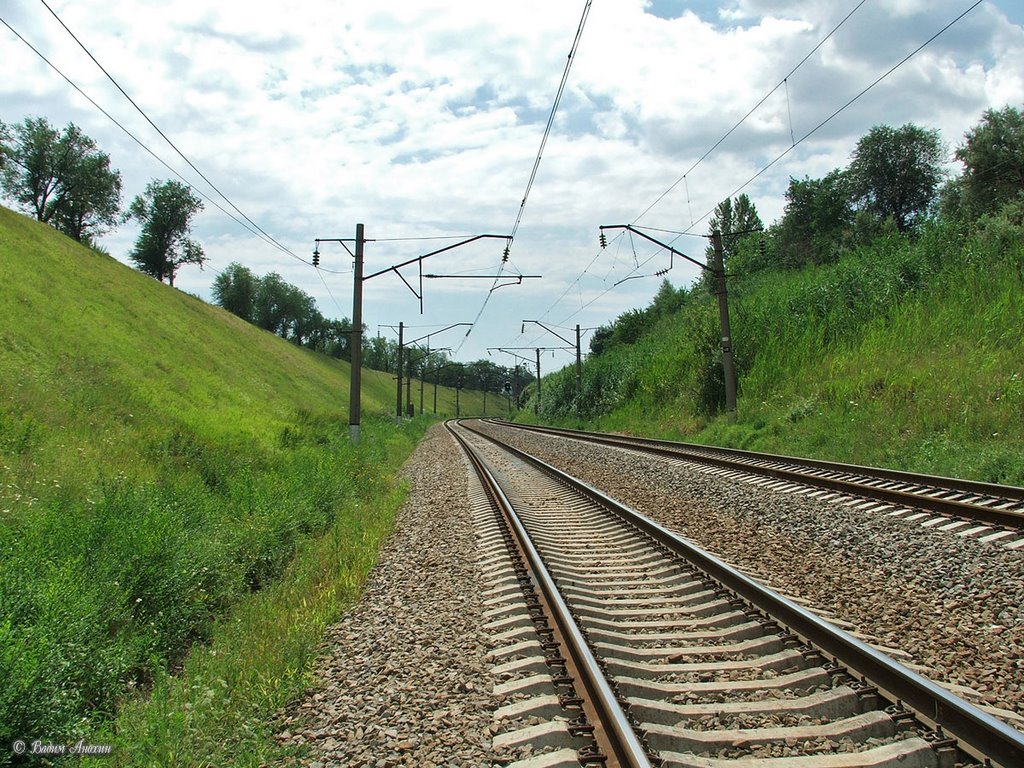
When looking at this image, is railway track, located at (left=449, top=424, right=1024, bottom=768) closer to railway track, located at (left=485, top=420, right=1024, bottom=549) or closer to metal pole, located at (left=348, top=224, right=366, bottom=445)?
railway track, located at (left=485, top=420, right=1024, bottom=549)

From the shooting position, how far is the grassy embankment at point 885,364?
14.0 m

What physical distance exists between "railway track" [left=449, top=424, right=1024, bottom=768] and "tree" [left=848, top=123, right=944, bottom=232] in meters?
54.2

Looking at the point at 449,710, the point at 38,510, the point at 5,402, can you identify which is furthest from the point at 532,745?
the point at 5,402

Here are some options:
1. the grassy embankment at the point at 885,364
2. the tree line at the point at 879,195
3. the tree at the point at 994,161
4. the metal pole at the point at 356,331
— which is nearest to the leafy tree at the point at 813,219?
the tree line at the point at 879,195

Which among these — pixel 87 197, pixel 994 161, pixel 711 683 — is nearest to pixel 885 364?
pixel 711 683

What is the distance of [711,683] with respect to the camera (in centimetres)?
410

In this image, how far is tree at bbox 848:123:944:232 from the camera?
51.5m

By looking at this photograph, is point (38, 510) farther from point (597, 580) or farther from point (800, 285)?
point (800, 285)

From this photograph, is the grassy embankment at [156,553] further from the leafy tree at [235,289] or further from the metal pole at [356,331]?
the leafy tree at [235,289]

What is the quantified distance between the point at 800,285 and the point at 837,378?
946 cm

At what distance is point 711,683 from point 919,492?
718 cm

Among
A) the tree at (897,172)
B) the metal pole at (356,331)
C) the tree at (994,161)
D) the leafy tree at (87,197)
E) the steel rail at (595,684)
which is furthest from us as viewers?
the leafy tree at (87,197)

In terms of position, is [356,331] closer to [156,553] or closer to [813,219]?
[156,553]

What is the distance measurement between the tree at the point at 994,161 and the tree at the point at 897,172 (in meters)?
15.8
